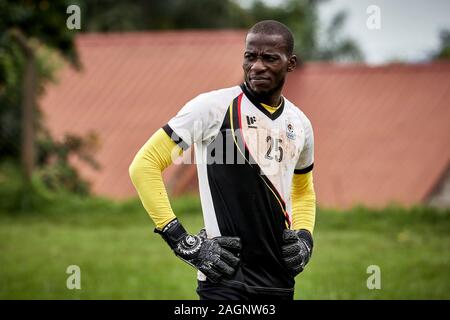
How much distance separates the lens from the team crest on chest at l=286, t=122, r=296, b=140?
178 inches

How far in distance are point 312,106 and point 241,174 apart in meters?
16.4

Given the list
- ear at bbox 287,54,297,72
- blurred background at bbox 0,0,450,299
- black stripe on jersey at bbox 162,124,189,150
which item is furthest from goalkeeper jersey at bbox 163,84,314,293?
blurred background at bbox 0,0,450,299

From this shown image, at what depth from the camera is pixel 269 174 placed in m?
4.39

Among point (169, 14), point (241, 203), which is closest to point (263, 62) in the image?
point (241, 203)

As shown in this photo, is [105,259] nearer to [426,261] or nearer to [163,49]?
[426,261]

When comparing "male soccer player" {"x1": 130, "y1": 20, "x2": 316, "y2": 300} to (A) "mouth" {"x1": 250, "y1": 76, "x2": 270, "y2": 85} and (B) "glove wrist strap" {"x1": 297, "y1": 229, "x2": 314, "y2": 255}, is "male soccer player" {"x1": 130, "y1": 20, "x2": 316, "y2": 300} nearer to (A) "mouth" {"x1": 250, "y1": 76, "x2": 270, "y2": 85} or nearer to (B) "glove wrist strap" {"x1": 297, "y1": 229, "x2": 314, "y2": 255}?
(A) "mouth" {"x1": 250, "y1": 76, "x2": 270, "y2": 85}

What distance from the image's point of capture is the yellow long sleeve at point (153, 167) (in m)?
4.27

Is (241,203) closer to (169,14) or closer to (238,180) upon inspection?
(238,180)

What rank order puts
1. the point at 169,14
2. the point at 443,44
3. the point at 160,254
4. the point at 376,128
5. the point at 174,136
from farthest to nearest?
the point at 443,44 < the point at 169,14 < the point at 376,128 < the point at 160,254 < the point at 174,136

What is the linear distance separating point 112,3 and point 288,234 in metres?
27.5

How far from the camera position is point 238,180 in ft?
14.1

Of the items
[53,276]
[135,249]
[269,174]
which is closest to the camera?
[269,174]
